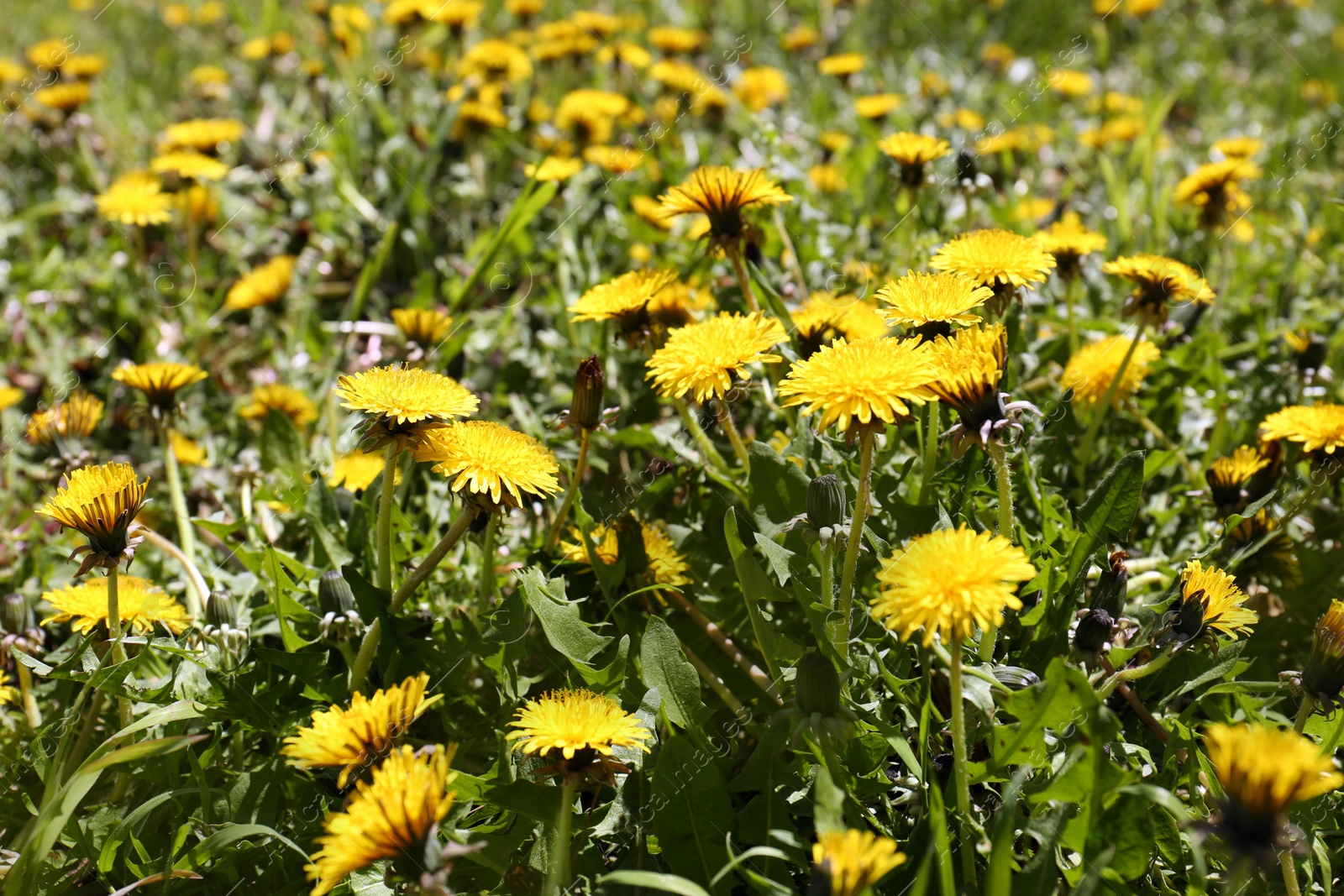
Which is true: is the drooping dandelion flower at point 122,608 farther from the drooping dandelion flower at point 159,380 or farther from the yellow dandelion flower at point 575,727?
the yellow dandelion flower at point 575,727

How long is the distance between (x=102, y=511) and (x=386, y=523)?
417 millimetres

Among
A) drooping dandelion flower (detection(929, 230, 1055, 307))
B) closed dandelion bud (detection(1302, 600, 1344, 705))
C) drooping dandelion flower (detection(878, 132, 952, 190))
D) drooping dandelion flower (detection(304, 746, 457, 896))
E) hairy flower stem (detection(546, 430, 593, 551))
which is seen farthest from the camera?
drooping dandelion flower (detection(878, 132, 952, 190))

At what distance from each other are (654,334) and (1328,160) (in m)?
3.44

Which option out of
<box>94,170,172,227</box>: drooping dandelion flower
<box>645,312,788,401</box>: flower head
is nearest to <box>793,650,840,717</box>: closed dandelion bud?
<box>645,312,788,401</box>: flower head

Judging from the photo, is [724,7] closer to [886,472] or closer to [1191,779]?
[886,472]

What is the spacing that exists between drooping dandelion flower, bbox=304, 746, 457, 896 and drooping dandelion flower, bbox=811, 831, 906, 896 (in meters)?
0.45

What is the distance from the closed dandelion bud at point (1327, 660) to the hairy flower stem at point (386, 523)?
4.48 feet

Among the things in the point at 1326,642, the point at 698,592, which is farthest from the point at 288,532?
the point at 1326,642

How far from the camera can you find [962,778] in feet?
4.64

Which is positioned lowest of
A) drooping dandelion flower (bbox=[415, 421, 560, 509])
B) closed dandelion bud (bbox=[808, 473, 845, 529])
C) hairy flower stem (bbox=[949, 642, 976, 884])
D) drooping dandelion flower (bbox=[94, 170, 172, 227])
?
hairy flower stem (bbox=[949, 642, 976, 884])

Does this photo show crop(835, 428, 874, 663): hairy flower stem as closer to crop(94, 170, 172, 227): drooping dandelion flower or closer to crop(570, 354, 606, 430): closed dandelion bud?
crop(570, 354, 606, 430): closed dandelion bud

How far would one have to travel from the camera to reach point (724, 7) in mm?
5555

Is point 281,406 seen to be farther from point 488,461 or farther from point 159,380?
point 488,461

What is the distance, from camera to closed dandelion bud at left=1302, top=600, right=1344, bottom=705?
145 centimetres
